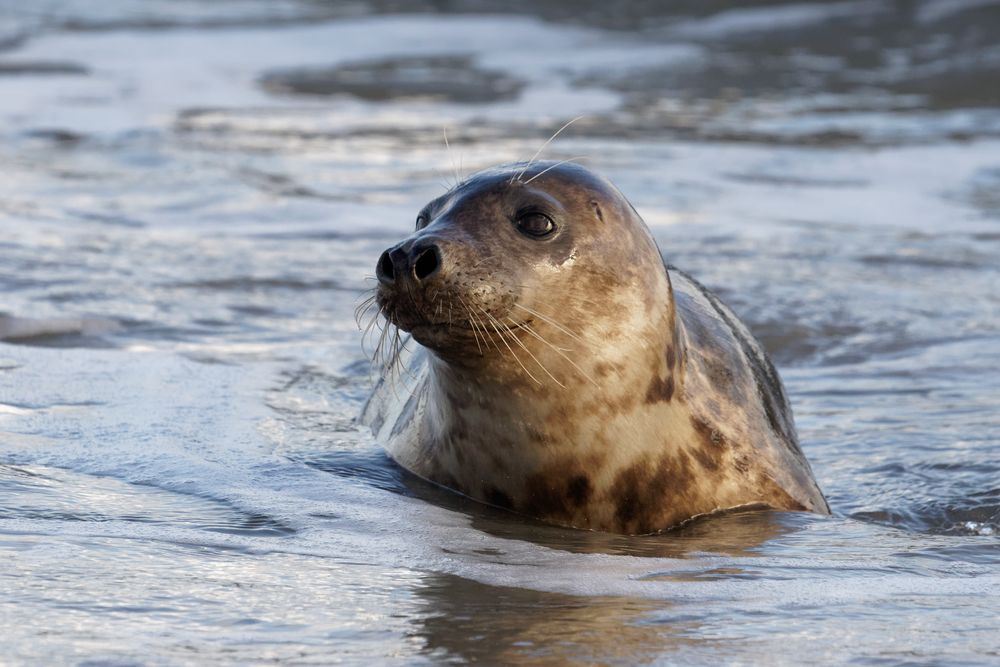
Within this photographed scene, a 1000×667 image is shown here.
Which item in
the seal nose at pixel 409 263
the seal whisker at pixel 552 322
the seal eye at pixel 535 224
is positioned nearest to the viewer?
the seal nose at pixel 409 263

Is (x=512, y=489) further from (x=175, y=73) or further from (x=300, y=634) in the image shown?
(x=175, y=73)

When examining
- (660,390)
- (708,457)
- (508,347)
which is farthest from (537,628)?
(708,457)

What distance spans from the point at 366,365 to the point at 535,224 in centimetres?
218

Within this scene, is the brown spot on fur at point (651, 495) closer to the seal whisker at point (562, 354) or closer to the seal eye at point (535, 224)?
the seal whisker at point (562, 354)

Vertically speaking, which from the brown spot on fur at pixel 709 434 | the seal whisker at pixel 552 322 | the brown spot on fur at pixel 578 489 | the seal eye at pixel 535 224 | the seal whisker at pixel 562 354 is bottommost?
the brown spot on fur at pixel 578 489

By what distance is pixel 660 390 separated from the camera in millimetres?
3928

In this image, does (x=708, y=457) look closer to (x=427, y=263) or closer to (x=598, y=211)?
(x=598, y=211)

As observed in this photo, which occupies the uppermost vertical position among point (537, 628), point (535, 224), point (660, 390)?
point (535, 224)

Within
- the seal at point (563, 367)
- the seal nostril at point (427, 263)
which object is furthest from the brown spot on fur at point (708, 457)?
the seal nostril at point (427, 263)

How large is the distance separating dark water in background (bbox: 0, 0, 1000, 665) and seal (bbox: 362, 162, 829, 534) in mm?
117

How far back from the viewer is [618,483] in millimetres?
3875

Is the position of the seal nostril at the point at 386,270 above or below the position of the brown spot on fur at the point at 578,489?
above

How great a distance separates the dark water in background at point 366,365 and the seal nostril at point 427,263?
55 cm

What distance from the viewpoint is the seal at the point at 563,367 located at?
3596 millimetres
